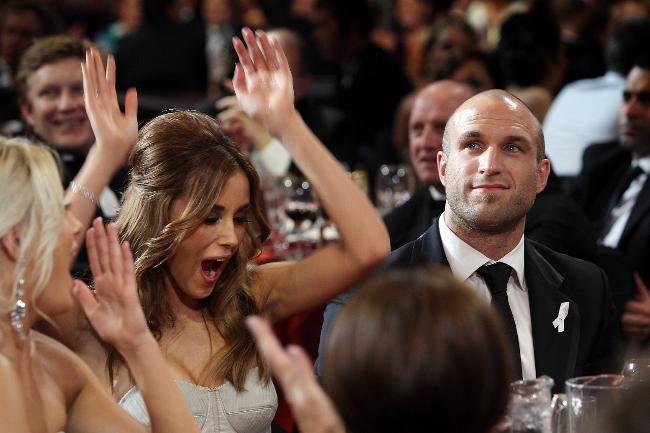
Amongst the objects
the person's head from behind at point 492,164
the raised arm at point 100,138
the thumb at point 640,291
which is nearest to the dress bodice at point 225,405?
the raised arm at point 100,138

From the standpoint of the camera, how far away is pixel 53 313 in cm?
207

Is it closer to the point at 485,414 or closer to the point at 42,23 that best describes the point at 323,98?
the point at 42,23

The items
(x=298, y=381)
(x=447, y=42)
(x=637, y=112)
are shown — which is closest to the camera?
(x=298, y=381)

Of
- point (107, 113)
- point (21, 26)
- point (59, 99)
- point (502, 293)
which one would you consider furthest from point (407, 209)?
point (21, 26)

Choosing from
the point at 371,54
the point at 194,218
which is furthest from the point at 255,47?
the point at 371,54

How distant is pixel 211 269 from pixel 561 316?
870mm

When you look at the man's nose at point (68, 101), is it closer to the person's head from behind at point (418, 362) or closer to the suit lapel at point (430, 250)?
the suit lapel at point (430, 250)

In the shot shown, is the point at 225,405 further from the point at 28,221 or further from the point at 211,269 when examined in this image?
the point at 28,221

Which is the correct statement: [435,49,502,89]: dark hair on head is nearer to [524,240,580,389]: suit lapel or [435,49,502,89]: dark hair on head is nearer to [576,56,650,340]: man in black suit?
[576,56,650,340]: man in black suit

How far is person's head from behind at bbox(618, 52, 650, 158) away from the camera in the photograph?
14.9 ft

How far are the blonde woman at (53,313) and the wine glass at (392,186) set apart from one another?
2793 millimetres

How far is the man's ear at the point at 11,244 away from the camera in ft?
6.41

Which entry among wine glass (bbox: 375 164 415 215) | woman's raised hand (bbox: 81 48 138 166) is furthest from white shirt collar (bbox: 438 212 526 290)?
wine glass (bbox: 375 164 415 215)

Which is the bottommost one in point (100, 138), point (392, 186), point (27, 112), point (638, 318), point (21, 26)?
point (638, 318)
